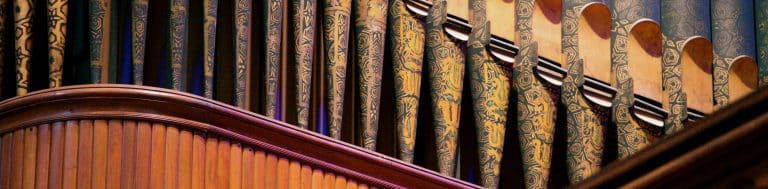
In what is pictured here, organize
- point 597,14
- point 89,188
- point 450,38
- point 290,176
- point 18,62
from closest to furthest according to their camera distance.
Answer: point 89,188 < point 290,176 < point 18,62 < point 450,38 < point 597,14

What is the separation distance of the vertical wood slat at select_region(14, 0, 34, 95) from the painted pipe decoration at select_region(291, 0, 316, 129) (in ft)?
3.02

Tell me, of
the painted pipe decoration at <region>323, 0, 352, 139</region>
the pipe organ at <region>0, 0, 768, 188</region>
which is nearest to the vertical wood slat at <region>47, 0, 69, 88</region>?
the pipe organ at <region>0, 0, 768, 188</region>

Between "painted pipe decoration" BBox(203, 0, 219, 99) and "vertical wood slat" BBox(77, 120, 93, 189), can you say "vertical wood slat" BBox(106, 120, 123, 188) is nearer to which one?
"vertical wood slat" BBox(77, 120, 93, 189)

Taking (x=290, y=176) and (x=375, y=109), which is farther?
(x=375, y=109)

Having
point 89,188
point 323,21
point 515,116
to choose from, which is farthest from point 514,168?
point 89,188

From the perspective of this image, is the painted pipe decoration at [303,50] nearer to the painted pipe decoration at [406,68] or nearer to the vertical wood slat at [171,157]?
the painted pipe decoration at [406,68]

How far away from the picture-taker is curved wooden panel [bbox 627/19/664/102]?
615cm

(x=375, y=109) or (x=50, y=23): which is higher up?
(x=50, y=23)

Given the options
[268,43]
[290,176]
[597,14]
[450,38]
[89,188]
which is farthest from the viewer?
[597,14]

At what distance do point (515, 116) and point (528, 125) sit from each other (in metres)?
0.22

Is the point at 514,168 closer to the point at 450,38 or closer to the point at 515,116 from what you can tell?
the point at 515,116

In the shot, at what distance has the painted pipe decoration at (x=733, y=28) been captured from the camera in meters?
6.76

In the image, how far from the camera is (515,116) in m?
5.95

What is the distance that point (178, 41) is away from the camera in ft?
16.4
